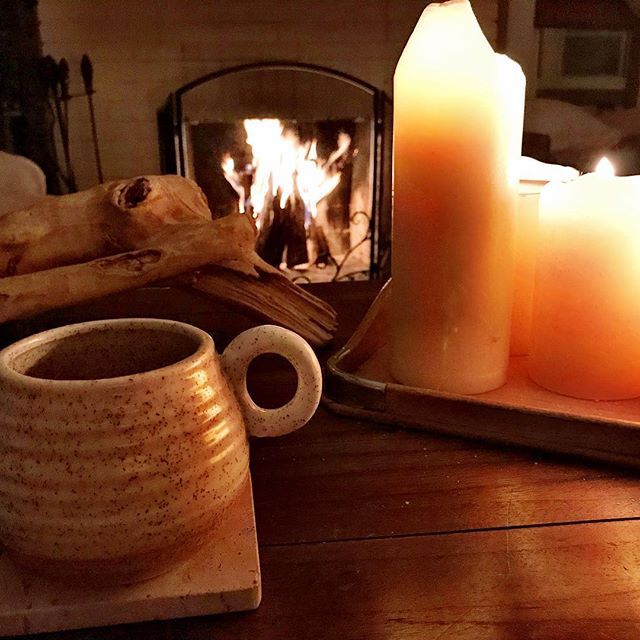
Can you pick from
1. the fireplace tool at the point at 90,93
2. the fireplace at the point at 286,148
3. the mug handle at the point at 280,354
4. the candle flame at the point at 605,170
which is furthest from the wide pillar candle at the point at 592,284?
A: the fireplace tool at the point at 90,93

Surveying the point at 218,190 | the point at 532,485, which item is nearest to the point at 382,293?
the point at 532,485

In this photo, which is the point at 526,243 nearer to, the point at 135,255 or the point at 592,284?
the point at 592,284

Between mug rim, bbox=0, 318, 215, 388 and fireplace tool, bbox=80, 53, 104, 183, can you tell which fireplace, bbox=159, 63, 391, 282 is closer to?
fireplace tool, bbox=80, 53, 104, 183

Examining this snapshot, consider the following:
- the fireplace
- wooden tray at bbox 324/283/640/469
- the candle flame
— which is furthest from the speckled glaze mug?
the fireplace

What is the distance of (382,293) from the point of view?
2.08ft

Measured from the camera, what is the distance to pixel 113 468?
306mm

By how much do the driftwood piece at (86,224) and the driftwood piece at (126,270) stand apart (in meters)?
0.03

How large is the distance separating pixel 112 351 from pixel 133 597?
0.13m

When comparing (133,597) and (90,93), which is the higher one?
(90,93)

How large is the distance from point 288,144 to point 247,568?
1430 mm

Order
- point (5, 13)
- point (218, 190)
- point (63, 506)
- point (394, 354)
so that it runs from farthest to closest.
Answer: point (218, 190) < point (5, 13) < point (394, 354) < point (63, 506)

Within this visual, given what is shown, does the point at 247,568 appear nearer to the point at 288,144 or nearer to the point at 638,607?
the point at 638,607

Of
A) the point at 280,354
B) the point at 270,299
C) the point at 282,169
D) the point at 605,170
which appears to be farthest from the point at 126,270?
the point at 282,169

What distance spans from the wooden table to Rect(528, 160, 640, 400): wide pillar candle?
3.0 inches
